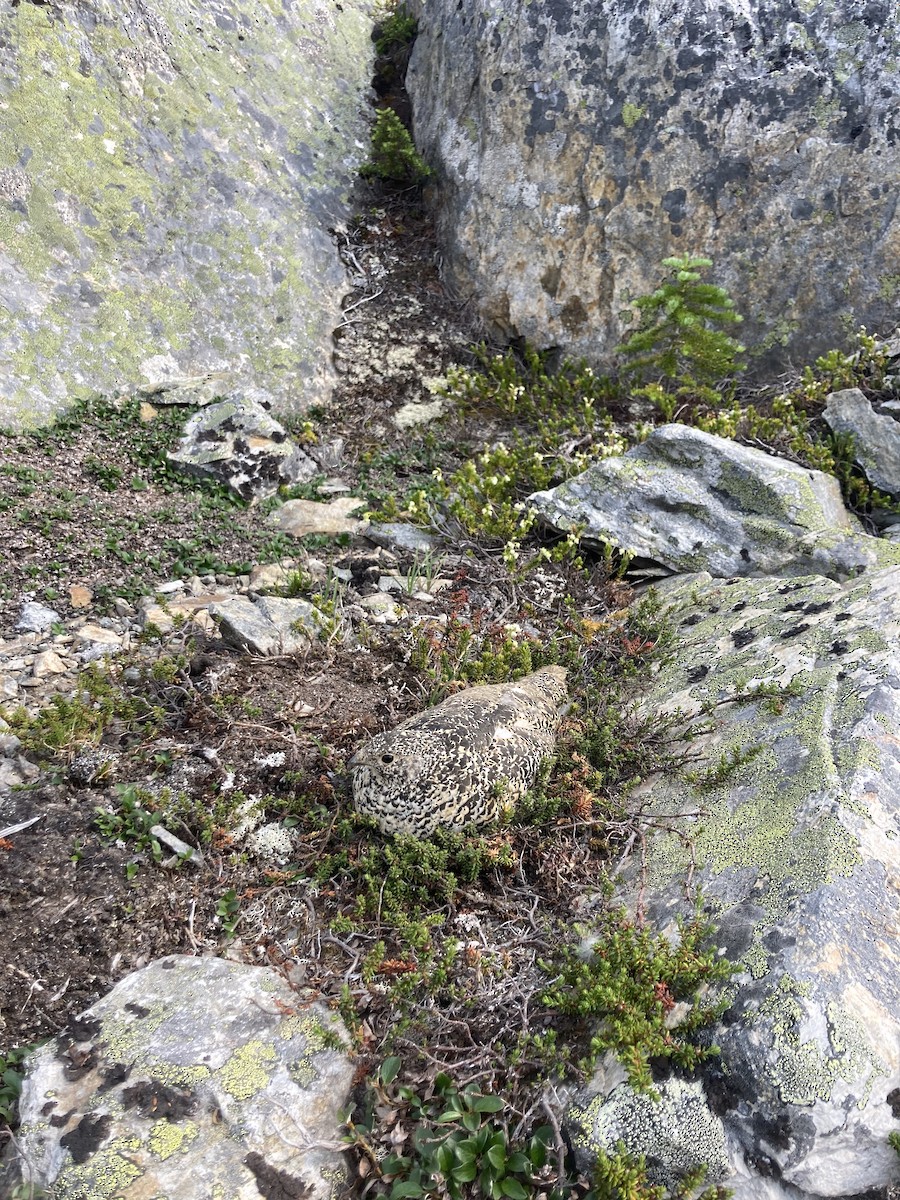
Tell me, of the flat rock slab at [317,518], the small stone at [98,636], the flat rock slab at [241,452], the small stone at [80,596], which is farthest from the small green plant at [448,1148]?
the flat rock slab at [241,452]

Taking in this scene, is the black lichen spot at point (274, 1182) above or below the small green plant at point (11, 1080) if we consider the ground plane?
above

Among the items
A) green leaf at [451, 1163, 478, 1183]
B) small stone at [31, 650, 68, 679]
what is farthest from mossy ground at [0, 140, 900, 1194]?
small stone at [31, 650, 68, 679]

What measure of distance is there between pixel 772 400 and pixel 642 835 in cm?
593

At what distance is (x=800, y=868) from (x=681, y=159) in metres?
7.85

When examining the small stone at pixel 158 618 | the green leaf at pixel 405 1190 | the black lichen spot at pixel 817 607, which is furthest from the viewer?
the small stone at pixel 158 618

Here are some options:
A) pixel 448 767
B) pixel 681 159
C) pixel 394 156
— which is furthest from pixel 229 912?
pixel 394 156

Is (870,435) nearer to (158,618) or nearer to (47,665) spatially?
(158,618)

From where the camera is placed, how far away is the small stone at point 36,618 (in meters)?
5.22

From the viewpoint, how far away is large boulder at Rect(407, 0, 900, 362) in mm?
7668

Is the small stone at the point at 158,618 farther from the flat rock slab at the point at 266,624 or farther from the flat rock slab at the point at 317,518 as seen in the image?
the flat rock slab at the point at 317,518

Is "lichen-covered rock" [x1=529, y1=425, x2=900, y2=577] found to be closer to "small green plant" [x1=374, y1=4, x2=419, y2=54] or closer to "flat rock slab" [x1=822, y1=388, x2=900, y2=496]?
"flat rock slab" [x1=822, y1=388, x2=900, y2=496]

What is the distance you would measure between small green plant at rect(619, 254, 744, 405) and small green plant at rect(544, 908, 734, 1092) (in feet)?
19.3

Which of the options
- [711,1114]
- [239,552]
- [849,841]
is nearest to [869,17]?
[239,552]

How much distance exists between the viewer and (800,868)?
8.91 feet
